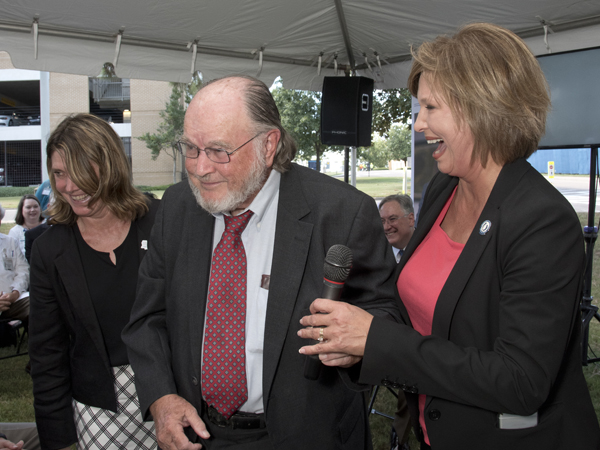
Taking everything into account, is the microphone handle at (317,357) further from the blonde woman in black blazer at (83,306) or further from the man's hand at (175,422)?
the blonde woman in black blazer at (83,306)

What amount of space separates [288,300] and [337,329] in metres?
0.27

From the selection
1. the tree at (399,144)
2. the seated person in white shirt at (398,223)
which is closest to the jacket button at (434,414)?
the seated person in white shirt at (398,223)

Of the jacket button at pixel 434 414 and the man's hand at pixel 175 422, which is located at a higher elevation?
the jacket button at pixel 434 414

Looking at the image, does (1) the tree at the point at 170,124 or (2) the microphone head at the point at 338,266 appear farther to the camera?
(1) the tree at the point at 170,124

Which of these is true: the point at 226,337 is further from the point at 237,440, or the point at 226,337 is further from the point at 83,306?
the point at 83,306

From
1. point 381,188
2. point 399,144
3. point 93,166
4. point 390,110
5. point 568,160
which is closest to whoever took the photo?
point 93,166

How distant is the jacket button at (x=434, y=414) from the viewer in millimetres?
1435

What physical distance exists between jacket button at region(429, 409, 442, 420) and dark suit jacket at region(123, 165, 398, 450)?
0.33 metres

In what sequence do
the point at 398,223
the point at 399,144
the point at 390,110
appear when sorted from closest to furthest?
the point at 398,223 → the point at 390,110 → the point at 399,144

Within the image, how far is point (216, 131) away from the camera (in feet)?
5.28

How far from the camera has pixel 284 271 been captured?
1564 mm

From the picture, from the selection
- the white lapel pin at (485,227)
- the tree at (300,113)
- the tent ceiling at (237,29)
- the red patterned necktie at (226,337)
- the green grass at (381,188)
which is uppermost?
the tree at (300,113)

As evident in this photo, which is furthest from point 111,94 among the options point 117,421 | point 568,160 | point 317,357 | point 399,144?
point 317,357

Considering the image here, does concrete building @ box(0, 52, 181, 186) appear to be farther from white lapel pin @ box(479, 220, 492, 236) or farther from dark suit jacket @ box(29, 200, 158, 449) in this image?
white lapel pin @ box(479, 220, 492, 236)
